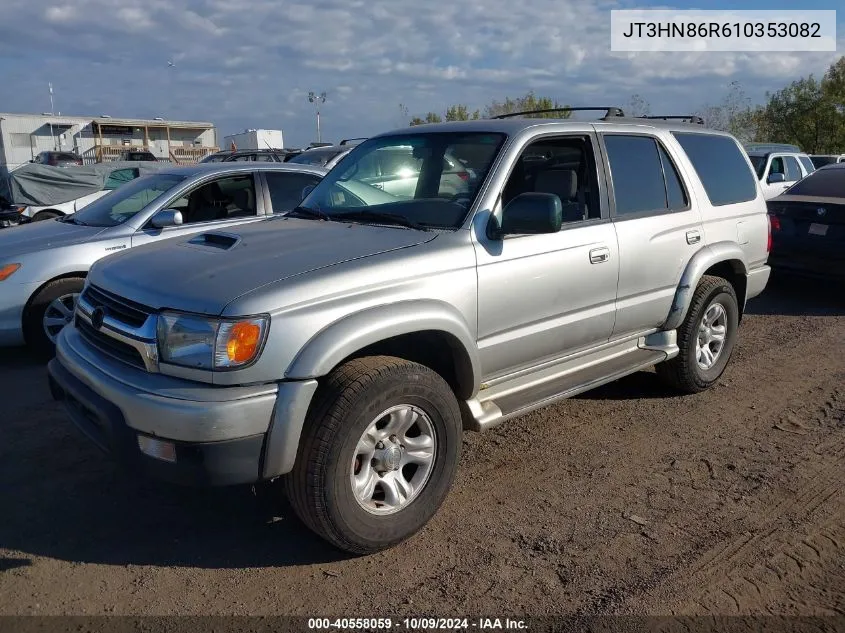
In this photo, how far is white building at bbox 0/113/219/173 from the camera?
36938 millimetres

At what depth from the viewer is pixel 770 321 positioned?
25.3ft

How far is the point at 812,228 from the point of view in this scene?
27.6 feet

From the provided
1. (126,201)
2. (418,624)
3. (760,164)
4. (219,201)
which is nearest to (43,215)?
(126,201)

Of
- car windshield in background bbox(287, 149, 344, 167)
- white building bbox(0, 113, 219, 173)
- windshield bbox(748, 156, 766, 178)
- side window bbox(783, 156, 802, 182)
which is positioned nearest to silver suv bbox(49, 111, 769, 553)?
car windshield in background bbox(287, 149, 344, 167)

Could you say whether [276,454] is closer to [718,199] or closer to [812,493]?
[812,493]

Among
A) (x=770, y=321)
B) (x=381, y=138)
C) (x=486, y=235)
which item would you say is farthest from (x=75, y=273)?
(x=770, y=321)

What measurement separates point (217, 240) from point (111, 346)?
2.61ft

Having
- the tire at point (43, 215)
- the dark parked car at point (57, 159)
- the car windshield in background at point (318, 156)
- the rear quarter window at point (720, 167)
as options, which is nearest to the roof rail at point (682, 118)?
the rear quarter window at point (720, 167)

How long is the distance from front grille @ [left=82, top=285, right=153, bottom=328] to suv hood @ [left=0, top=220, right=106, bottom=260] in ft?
9.16

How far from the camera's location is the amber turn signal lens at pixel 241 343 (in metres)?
2.88

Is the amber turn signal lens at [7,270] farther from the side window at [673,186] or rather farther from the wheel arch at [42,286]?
the side window at [673,186]

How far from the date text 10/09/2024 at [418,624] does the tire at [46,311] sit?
4.16 meters

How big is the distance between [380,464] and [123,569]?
1211mm

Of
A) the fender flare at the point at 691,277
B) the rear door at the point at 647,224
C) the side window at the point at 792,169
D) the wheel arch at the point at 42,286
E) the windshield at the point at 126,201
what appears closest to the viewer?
the rear door at the point at 647,224
